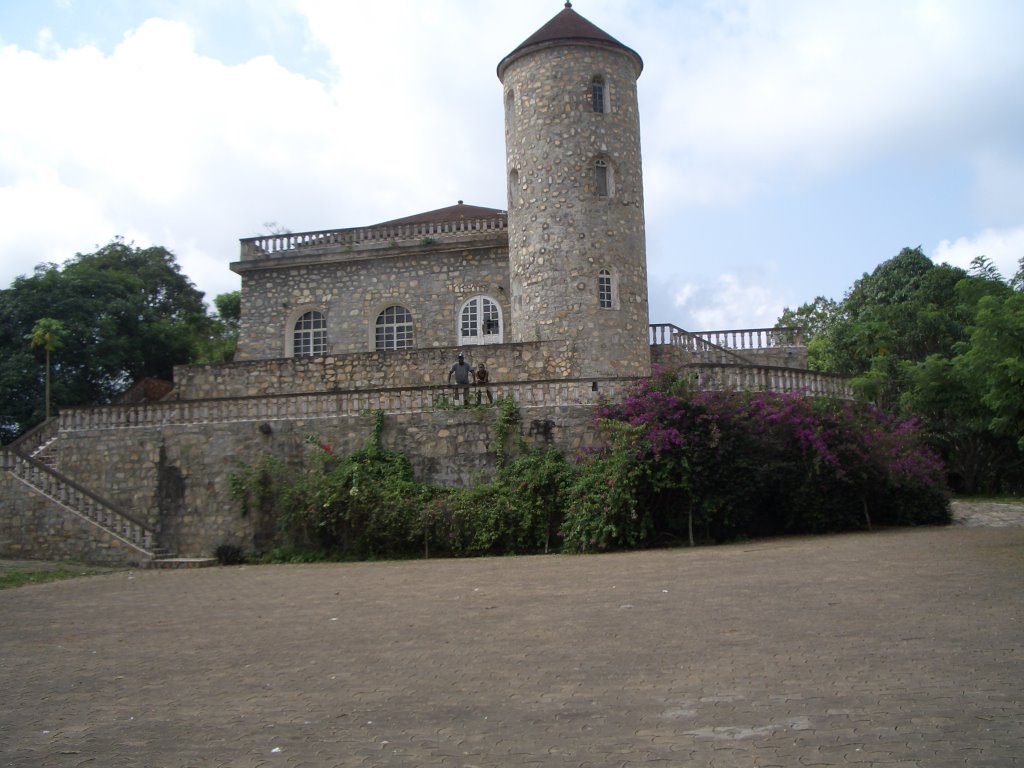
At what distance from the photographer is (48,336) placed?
30.6m

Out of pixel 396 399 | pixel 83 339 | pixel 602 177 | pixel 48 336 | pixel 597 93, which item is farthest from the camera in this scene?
pixel 83 339

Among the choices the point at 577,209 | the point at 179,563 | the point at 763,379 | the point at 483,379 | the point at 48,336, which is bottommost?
the point at 179,563

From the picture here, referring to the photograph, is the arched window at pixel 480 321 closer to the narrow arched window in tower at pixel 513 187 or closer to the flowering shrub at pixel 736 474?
the narrow arched window in tower at pixel 513 187

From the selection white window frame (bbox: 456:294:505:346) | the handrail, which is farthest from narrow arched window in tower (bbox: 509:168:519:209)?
the handrail

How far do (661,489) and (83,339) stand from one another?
23103 mm

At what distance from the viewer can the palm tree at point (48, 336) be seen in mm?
30431

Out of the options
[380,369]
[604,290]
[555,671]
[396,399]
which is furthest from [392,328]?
[555,671]

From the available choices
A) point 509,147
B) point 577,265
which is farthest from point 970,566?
point 509,147

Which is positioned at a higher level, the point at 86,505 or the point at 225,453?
the point at 225,453

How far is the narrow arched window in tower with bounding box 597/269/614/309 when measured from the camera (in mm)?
24466

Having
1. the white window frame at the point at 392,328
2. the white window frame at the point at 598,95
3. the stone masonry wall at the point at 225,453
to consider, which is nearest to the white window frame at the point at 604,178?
the white window frame at the point at 598,95

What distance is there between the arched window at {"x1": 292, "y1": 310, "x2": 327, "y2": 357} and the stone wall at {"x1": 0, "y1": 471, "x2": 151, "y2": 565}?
10603mm

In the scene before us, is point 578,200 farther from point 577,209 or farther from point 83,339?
point 83,339

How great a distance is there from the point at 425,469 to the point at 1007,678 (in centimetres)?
1437
